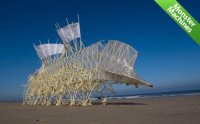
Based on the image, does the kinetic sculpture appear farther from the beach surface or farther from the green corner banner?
the green corner banner

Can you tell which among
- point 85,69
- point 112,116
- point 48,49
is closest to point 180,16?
point 112,116

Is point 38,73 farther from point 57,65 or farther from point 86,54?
point 86,54

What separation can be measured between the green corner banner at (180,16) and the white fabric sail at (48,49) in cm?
3142

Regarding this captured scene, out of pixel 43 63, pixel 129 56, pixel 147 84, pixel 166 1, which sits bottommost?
pixel 166 1

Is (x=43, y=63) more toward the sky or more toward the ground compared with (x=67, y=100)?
more toward the sky

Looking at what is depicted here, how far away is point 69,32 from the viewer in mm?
35688

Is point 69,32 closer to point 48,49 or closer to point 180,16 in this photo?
point 48,49

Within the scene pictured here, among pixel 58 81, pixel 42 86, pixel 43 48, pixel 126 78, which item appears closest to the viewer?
pixel 126 78

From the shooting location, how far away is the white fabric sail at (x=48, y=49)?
39.6m

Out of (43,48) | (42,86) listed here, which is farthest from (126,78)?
(43,48)

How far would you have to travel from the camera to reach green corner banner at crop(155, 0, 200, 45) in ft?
21.4

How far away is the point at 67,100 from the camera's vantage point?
3753 centimetres

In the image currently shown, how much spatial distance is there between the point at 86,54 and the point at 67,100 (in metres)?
8.23

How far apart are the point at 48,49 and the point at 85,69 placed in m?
13.1
